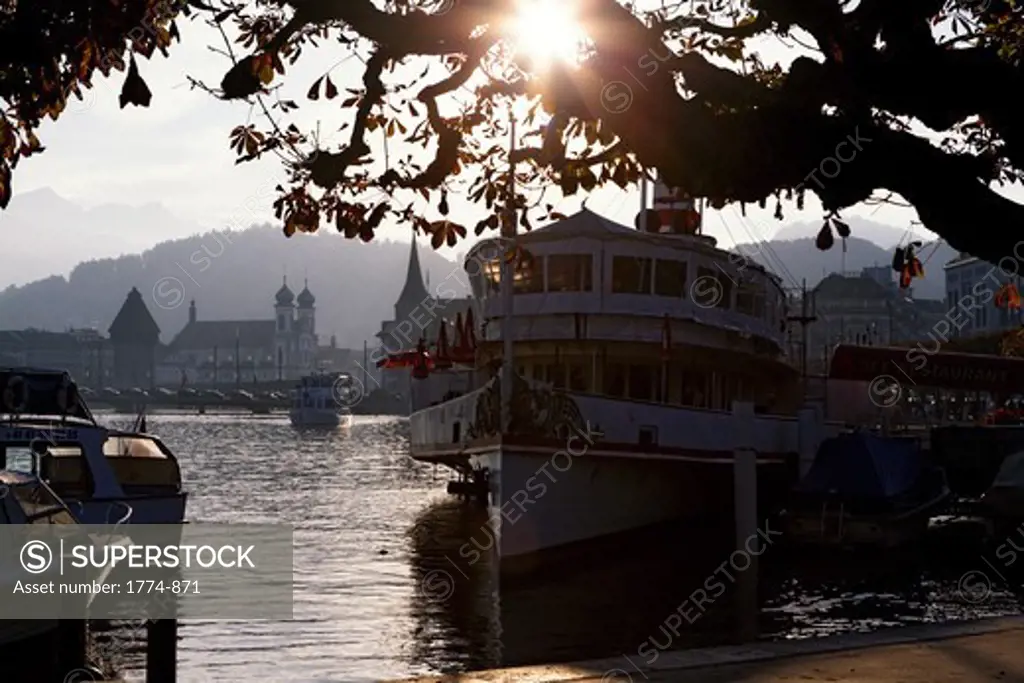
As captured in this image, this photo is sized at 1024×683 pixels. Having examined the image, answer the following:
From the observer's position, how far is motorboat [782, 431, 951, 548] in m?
35.2

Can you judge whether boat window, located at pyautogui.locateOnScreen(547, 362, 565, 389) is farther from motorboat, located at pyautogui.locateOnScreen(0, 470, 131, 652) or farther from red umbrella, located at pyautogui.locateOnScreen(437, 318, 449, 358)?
motorboat, located at pyautogui.locateOnScreen(0, 470, 131, 652)

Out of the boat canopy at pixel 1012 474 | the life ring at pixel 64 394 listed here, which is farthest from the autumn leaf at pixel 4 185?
→ the boat canopy at pixel 1012 474

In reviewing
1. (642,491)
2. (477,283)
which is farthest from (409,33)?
(477,283)

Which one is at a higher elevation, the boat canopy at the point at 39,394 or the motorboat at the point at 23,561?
the boat canopy at the point at 39,394

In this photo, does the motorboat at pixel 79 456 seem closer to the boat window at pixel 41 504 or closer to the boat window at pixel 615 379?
the boat window at pixel 41 504

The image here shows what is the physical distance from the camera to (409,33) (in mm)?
8609

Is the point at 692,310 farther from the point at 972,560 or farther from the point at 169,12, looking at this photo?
the point at 169,12

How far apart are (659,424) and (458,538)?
9.20 metres

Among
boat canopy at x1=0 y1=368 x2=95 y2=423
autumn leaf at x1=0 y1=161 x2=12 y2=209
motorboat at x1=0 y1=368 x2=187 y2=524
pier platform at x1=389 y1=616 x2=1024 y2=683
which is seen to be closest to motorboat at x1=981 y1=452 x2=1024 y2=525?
motorboat at x1=0 y1=368 x2=187 y2=524

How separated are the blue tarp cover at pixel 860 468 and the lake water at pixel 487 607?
211 cm

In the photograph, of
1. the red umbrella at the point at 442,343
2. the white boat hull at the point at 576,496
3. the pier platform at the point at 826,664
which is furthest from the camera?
the red umbrella at the point at 442,343

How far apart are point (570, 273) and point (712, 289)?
164 inches

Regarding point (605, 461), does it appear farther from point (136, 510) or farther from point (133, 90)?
point (133, 90)

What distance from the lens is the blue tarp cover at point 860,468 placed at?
36406mm
